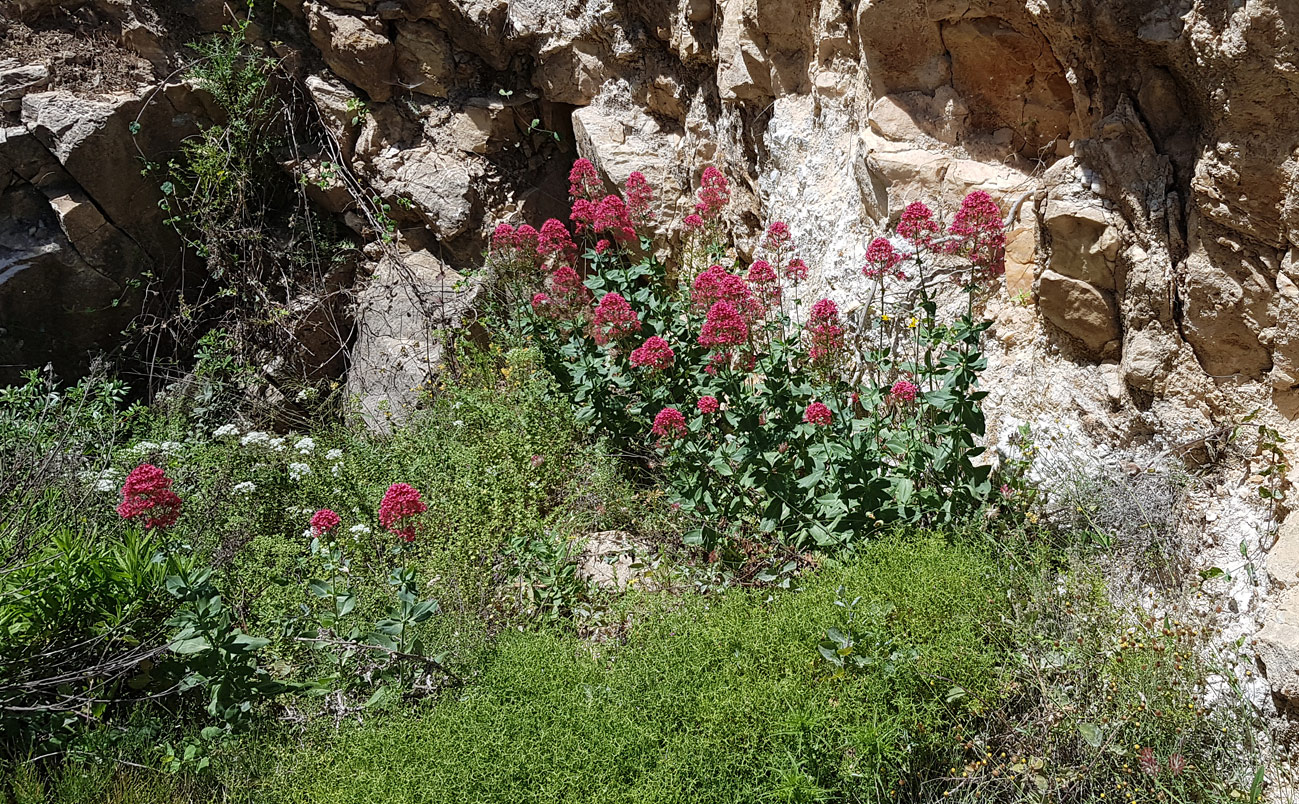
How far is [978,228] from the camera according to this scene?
3758 millimetres

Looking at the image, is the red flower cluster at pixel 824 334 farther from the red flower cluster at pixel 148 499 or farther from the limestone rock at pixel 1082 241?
the red flower cluster at pixel 148 499

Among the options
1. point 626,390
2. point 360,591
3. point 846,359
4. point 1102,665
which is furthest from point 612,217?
point 1102,665

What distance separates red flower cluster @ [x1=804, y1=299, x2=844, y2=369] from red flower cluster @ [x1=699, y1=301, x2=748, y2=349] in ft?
1.13

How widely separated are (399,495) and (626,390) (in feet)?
5.59

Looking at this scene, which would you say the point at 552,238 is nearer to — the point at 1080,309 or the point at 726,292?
the point at 726,292

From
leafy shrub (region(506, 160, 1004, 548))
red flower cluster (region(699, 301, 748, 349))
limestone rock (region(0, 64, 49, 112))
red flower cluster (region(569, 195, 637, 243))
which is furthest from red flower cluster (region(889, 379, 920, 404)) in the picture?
limestone rock (region(0, 64, 49, 112))

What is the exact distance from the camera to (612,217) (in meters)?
4.81

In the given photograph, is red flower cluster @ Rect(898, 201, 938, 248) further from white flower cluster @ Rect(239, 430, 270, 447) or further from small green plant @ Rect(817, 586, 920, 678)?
white flower cluster @ Rect(239, 430, 270, 447)

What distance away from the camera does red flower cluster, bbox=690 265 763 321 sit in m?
3.93

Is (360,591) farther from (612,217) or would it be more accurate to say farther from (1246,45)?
(1246,45)

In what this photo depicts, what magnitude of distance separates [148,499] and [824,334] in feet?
9.46

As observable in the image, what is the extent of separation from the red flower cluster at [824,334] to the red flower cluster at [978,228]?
587 millimetres

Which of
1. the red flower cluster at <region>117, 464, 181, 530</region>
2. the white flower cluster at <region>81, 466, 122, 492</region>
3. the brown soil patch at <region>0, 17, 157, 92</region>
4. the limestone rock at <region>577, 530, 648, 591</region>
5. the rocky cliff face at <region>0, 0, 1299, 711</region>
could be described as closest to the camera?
the red flower cluster at <region>117, 464, 181, 530</region>

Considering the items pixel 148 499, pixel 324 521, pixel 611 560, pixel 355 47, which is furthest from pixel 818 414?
pixel 355 47
